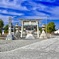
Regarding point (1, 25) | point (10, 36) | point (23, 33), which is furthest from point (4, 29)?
point (10, 36)

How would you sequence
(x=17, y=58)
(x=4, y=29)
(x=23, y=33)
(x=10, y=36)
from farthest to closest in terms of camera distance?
1. (x=4, y=29)
2. (x=23, y=33)
3. (x=10, y=36)
4. (x=17, y=58)

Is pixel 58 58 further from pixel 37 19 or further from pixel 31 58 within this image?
pixel 37 19

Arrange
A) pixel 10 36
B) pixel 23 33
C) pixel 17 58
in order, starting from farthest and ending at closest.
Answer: pixel 23 33 → pixel 10 36 → pixel 17 58

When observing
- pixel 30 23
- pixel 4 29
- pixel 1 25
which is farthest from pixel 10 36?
pixel 4 29

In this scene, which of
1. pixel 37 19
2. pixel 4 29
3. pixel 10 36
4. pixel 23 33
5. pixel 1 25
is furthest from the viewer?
pixel 4 29

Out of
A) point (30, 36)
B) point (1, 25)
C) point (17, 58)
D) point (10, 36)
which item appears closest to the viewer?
point (17, 58)

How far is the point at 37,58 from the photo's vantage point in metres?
8.89

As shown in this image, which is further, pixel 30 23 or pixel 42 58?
pixel 30 23

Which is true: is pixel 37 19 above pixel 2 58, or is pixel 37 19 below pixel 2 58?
above

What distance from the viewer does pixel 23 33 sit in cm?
4872

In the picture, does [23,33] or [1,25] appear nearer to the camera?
[23,33]

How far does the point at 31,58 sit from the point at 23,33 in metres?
39.8

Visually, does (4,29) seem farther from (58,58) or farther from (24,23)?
(58,58)

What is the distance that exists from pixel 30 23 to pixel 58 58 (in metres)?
34.7
